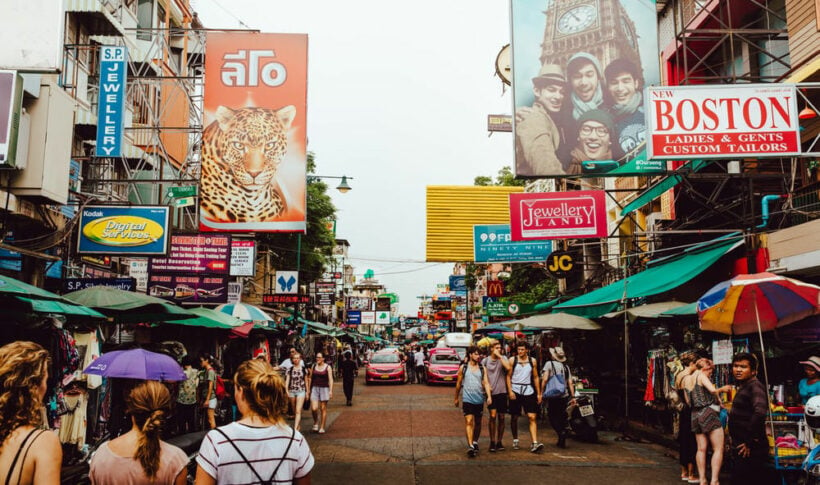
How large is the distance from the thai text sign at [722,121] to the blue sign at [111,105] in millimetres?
11514

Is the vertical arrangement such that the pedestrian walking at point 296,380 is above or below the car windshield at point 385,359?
above

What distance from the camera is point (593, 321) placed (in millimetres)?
17125

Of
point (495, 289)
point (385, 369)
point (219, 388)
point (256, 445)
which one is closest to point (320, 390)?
point (219, 388)

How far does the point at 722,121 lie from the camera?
38.3 ft

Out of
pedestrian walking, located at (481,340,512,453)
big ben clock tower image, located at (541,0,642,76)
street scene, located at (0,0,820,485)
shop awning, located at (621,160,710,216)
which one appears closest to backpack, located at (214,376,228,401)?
street scene, located at (0,0,820,485)

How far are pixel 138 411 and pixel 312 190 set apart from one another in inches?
1350

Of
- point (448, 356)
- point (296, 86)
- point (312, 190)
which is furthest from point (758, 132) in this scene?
point (312, 190)

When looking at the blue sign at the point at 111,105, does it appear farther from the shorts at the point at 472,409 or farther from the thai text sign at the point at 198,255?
the shorts at the point at 472,409

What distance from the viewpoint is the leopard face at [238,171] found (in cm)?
1678

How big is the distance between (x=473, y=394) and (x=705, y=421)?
3.87m

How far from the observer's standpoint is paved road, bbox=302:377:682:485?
928 centimetres

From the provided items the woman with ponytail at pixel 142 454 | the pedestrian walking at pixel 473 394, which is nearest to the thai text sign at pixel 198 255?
the pedestrian walking at pixel 473 394

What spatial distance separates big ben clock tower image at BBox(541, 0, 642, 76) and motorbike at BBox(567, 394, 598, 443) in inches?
351

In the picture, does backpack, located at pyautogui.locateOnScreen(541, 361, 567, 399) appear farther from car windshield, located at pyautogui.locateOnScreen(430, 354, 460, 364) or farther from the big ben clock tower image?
car windshield, located at pyautogui.locateOnScreen(430, 354, 460, 364)
